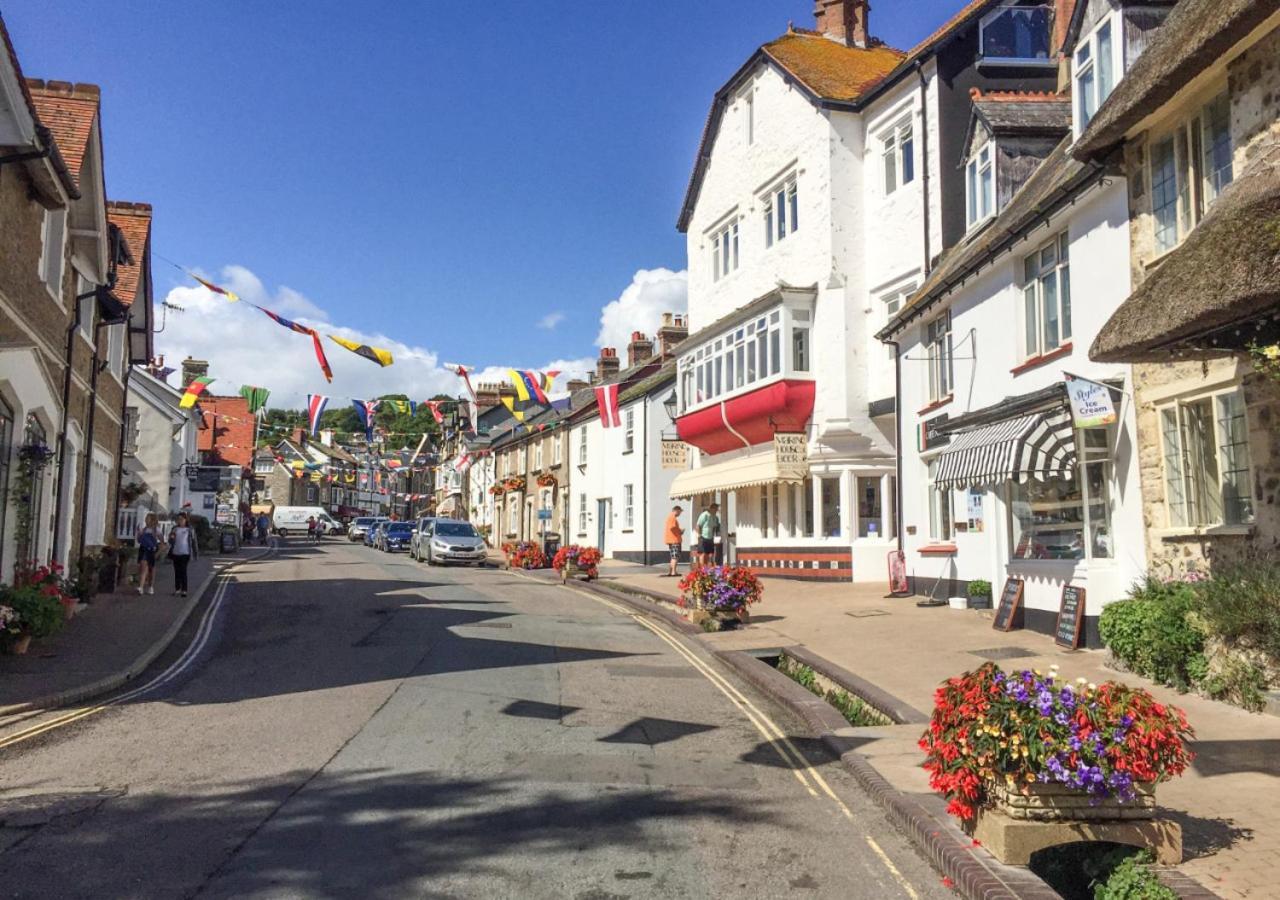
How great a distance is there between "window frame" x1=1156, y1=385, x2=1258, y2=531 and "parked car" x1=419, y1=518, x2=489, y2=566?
81.0ft

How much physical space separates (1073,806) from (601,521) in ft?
111

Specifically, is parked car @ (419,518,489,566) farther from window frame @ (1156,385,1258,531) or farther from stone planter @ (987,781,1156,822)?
stone planter @ (987,781,1156,822)

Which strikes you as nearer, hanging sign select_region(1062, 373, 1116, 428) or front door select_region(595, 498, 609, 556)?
hanging sign select_region(1062, 373, 1116, 428)

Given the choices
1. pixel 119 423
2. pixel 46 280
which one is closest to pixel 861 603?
pixel 46 280

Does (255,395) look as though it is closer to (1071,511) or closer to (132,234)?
(132,234)

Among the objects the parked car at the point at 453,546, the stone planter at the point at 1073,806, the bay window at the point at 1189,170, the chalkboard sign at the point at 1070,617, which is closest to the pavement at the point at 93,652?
the stone planter at the point at 1073,806

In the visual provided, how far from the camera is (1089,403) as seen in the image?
11875mm

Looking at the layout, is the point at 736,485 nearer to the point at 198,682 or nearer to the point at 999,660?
the point at 999,660

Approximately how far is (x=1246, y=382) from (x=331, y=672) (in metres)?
10.1

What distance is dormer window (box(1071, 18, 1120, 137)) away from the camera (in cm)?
1274

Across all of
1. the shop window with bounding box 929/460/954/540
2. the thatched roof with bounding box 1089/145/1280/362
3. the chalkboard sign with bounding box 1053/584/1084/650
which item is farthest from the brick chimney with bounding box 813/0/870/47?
the thatched roof with bounding box 1089/145/1280/362

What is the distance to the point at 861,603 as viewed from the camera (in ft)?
59.5

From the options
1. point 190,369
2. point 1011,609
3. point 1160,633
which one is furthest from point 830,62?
point 190,369

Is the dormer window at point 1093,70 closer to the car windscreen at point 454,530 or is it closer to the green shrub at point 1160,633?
the green shrub at point 1160,633
